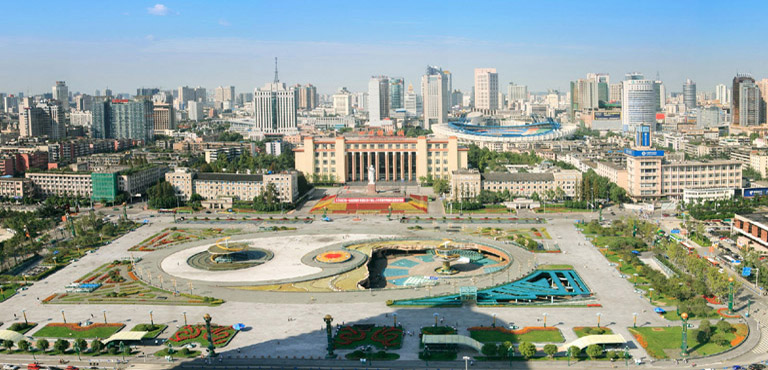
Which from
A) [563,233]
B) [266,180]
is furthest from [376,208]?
[563,233]

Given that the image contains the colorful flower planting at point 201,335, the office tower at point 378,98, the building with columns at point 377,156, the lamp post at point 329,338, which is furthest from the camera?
the office tower at point 378,98

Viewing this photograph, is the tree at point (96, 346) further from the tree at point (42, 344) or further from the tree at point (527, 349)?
the tree at point (527, 349)

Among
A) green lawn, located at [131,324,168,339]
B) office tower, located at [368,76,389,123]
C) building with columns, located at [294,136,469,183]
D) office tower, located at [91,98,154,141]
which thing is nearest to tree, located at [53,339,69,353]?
green lawn, located at [131,324,168,339]

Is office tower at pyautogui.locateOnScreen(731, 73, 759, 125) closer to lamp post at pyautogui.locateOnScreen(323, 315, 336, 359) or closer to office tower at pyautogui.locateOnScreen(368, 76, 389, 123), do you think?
office tower at pyautogui.locateOnScreen(368, 76, 389, 123)

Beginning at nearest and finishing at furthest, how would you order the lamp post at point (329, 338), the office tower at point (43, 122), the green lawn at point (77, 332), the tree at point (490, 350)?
the tree at point (490, 350), the lamp post at point (329, 338), the green lawn at point (77, 332), the office tower at point (43, 122)

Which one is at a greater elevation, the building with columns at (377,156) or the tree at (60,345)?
the building with columns at (377,156)

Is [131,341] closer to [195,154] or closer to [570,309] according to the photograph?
[570,309]

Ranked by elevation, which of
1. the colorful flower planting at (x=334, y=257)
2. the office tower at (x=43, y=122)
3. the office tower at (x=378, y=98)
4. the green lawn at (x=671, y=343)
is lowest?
the green lawn at (x=671, y=343)

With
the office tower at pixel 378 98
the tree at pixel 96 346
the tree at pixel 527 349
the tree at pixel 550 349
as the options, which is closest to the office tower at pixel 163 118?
the office tower at pixel 378 98
